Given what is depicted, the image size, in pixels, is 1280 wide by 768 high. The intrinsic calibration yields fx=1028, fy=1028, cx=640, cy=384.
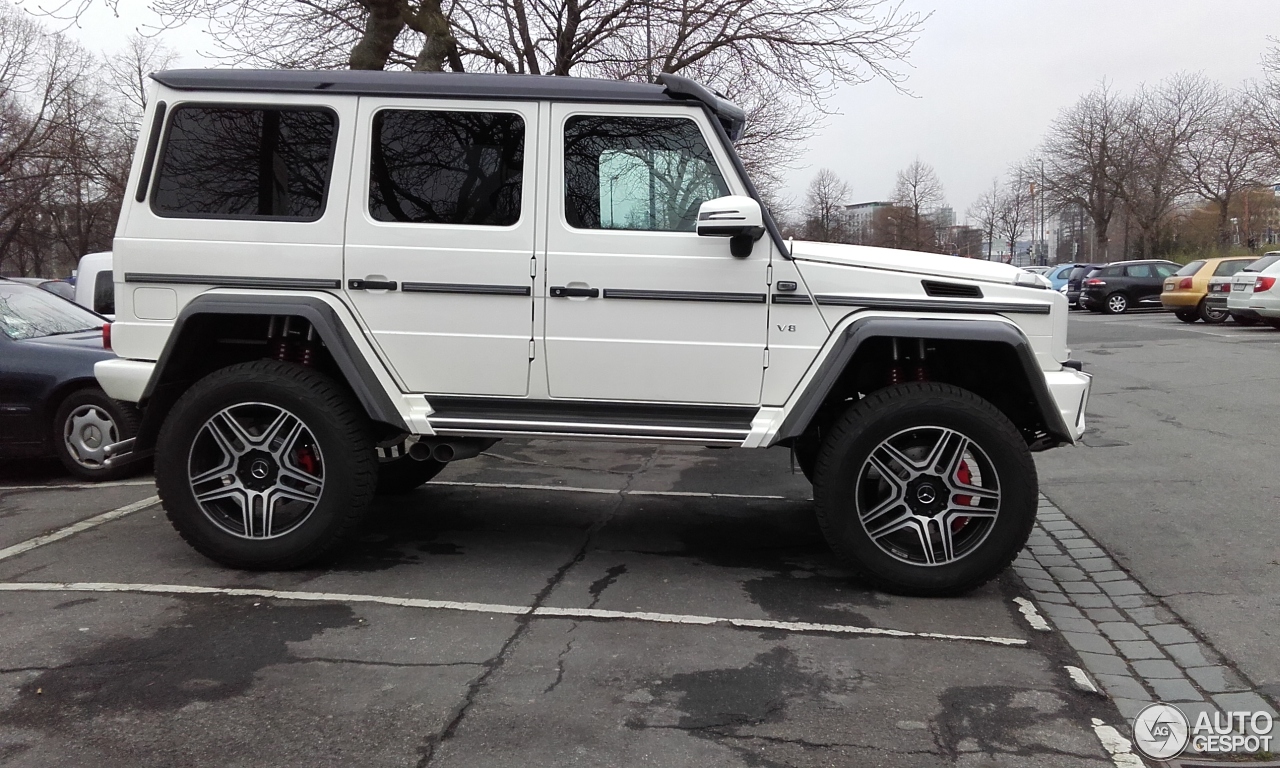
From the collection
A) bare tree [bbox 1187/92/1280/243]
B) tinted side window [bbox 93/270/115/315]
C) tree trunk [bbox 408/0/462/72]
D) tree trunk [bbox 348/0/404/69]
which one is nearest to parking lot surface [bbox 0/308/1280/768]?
tinted side window [bbox 93/270/115/315]

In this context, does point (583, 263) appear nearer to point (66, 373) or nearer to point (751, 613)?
point (751, 613)

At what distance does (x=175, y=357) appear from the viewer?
4844 mm

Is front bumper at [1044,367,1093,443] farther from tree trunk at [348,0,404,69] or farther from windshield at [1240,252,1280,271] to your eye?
windshield at [1240,252,1280,271]

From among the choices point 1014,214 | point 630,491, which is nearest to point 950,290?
point 630,491

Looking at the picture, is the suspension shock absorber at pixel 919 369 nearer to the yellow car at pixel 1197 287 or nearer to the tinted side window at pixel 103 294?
the tinted side window at pixel 103 294

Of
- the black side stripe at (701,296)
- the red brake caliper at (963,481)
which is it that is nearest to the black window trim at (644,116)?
the black side stripe at (701,296)

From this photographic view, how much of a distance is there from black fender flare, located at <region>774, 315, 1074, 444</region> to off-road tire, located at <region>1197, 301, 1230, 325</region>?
20914 mm

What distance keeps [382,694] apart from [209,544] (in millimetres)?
1809

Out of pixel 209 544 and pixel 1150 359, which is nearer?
pixel 209 544

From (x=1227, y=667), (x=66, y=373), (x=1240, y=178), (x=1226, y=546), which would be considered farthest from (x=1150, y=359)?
(x=1240, y=178)

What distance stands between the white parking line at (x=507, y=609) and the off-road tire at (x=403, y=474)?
1923 mm

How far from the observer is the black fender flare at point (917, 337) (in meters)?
4.55

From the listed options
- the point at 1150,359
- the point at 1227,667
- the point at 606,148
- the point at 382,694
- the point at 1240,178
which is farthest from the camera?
the point at 1240,178

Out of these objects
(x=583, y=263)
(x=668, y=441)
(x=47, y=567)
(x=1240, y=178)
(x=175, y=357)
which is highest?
(x=1240, y=178)
